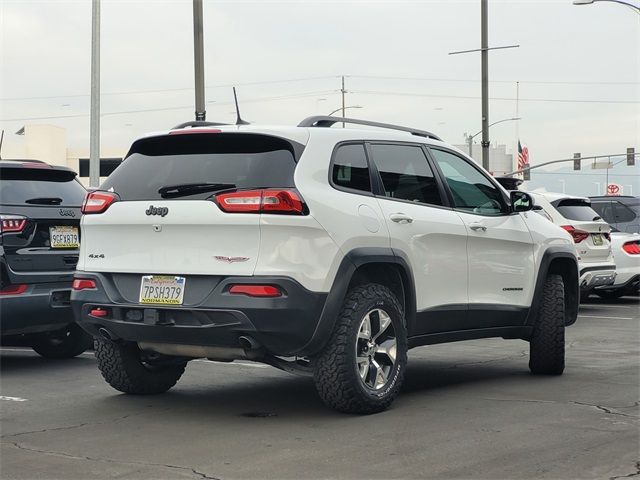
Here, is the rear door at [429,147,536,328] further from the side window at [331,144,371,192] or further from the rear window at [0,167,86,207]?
the rear window at [0,167,86,207]

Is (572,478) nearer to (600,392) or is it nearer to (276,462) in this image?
(276,462)

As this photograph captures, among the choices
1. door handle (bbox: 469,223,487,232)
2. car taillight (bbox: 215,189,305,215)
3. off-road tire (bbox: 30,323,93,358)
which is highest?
car taillight (bbox: 215,189,305,215)

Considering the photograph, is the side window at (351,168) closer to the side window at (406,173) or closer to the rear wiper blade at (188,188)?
the side window at (406,173)

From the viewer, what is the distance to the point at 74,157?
7838cm

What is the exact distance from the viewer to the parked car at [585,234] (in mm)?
15031

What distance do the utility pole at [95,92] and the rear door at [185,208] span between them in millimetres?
12961

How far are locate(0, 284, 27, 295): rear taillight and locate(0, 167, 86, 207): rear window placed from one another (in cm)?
74

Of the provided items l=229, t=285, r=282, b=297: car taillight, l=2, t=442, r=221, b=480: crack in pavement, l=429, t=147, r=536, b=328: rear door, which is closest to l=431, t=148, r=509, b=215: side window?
l=429, t=147, r=536, b=328: rear door

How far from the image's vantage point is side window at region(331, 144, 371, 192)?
7000 mm

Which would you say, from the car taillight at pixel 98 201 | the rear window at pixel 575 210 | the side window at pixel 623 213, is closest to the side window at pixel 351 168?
the car taillight at pixel 98 201

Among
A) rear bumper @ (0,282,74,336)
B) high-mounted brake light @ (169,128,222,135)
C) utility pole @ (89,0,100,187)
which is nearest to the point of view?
high-mounted brake light @ (169,128,222,135)

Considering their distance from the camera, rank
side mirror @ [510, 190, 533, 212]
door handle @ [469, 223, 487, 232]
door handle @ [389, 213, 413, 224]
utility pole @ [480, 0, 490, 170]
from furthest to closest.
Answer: utility pole @ [480, 0, 490, 170] → side mirror @ [510, 190, 533, 212] → door handle @ [469, 223, 487, 232] → door handle @ [389, 213, 413, 224]

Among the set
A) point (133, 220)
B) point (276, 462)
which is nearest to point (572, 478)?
point (276, 462)

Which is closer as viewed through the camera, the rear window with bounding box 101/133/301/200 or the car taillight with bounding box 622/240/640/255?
the rear window with bounding box 101/133/301/200
